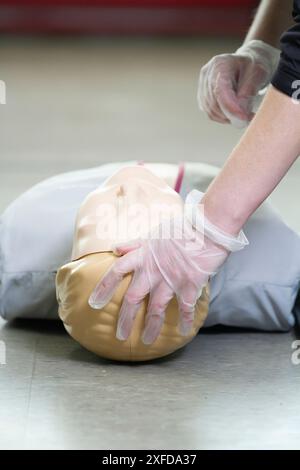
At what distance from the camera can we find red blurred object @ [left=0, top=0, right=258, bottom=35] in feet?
16.1

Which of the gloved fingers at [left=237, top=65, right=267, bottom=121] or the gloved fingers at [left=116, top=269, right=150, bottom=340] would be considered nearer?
the gloved fingers at [left=116, top=269, right=150, bottom=340]

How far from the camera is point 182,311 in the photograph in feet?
4.00

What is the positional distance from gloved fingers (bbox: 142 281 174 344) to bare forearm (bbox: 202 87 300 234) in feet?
0.36

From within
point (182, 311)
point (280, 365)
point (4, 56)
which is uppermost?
point (182, 311)

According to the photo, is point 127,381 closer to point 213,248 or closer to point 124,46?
point 213,248

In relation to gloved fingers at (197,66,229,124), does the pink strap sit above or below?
below

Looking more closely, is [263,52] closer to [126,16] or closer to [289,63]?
[289,63]

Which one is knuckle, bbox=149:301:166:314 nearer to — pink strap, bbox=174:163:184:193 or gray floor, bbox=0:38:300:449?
gray floor, bbox=0:38:300:449

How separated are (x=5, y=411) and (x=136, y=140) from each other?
2036 mm

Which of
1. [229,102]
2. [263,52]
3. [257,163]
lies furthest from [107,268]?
[263,52]

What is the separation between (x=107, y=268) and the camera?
1.23 metres

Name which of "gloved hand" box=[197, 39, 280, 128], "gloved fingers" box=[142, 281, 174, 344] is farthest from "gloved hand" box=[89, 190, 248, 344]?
"gloved hand" box=[197, 39, 280, 128]

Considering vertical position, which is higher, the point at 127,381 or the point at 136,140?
the point at 127,381
